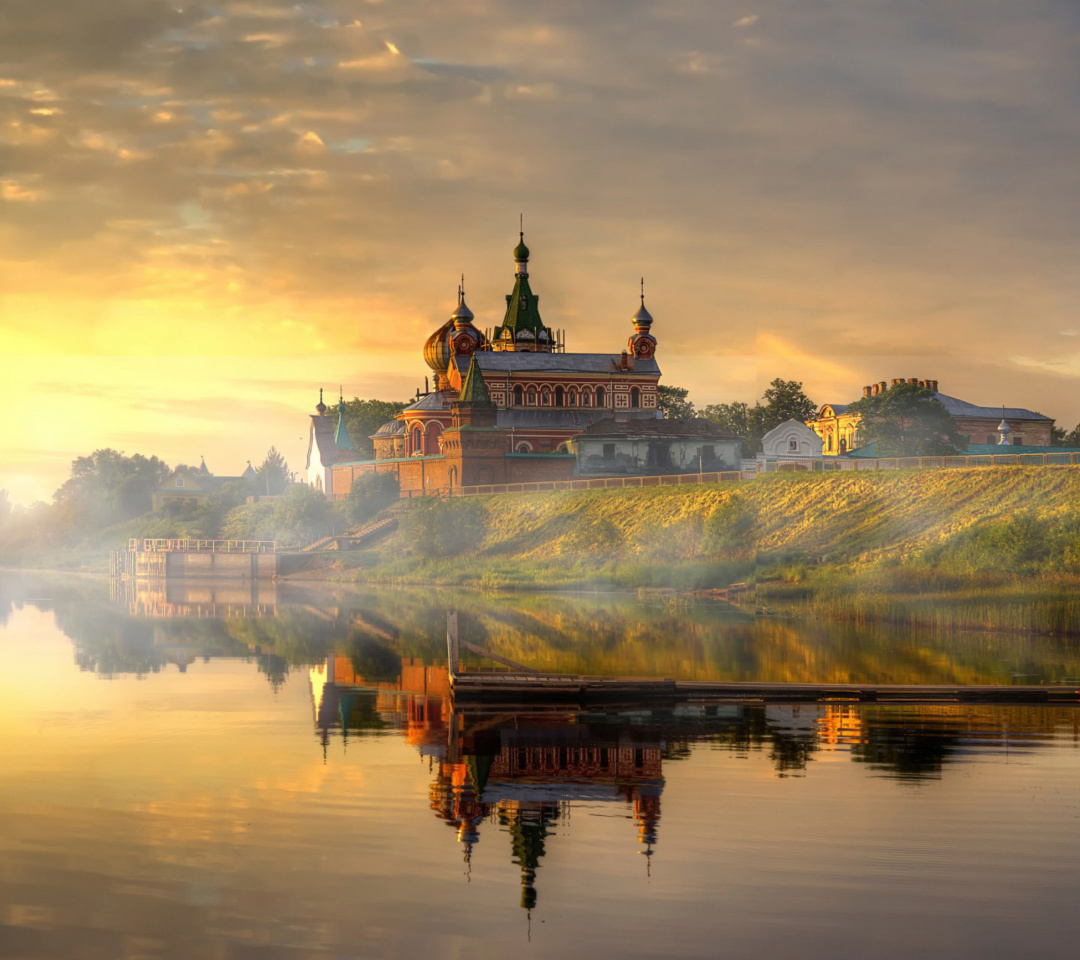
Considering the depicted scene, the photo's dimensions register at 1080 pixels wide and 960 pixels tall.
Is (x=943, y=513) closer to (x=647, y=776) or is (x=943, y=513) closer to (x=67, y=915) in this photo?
(x=647, y=776)

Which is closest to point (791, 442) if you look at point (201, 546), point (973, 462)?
point (973, 462)

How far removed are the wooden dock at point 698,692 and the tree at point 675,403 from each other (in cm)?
12777

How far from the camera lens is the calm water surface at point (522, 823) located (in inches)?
645

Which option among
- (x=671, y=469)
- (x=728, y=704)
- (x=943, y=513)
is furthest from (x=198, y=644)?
(x=671, y=469)

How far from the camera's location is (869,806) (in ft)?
72.4

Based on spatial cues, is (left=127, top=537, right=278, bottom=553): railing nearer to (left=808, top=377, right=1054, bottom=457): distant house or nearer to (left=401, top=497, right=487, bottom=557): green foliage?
(left=401, top=497, right=487, bottom=557): green foliage

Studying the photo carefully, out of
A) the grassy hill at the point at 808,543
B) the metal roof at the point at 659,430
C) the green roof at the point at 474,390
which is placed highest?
the green roof at the point at 474,390

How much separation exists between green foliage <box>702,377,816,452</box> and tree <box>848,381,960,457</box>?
24028 mm

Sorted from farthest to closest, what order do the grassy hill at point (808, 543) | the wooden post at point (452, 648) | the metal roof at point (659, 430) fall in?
the metal roof at point (659, 430), the grassy hill at point (808, 543), the wooden post at point (452, 648)

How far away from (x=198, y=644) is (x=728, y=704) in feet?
78.2

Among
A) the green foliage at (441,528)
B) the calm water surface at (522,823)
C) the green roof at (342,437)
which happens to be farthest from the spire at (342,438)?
the calm water surface at (522,823)

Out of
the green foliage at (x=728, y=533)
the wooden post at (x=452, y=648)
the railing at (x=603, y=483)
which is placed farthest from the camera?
the railing at (x=603, y=483)

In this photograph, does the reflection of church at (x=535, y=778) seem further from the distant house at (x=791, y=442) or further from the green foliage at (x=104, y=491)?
the green foliage at (x=104, y=491)

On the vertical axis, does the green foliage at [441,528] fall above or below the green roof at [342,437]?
below
